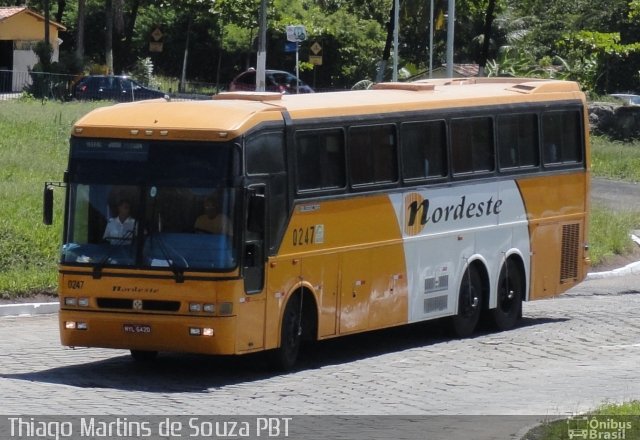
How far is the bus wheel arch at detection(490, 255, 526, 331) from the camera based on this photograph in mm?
18406

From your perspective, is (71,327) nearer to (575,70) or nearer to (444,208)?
(444,208)

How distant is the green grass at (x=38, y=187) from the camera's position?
66.6ft

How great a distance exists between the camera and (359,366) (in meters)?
15.0

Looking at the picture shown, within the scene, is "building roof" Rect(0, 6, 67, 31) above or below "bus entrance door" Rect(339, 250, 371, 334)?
above

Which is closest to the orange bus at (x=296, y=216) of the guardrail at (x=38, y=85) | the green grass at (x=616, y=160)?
the green grass at (x=616, y=160)

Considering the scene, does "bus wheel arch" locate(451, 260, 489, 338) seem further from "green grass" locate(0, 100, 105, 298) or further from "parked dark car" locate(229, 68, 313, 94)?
"parked dark car" locate(229, 68, 313, 94)

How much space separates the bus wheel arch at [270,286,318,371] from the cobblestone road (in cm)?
20

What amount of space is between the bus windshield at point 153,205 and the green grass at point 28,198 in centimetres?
601

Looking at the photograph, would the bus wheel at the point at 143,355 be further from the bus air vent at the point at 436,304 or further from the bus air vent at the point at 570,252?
the bus air vent at the point at 570,252

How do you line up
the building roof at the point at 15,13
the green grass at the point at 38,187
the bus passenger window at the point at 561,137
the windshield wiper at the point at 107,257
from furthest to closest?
1. the building roof at the point at 15,13
2. the green grass at the point at 38,187
3. the bus passenger window at the point at 561,137
4. the windshield wiper at the point at 107,257

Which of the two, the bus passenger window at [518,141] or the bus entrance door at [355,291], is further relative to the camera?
the bus passenger window at [518,141]

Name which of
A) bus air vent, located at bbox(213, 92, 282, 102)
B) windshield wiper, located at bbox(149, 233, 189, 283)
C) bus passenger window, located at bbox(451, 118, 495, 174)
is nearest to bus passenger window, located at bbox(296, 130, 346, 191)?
bus air vent, located at bbox(213, 92, 282, 102)

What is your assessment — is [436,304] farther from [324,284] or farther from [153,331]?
[153,331]

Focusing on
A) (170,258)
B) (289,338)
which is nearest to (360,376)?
(289,338)
